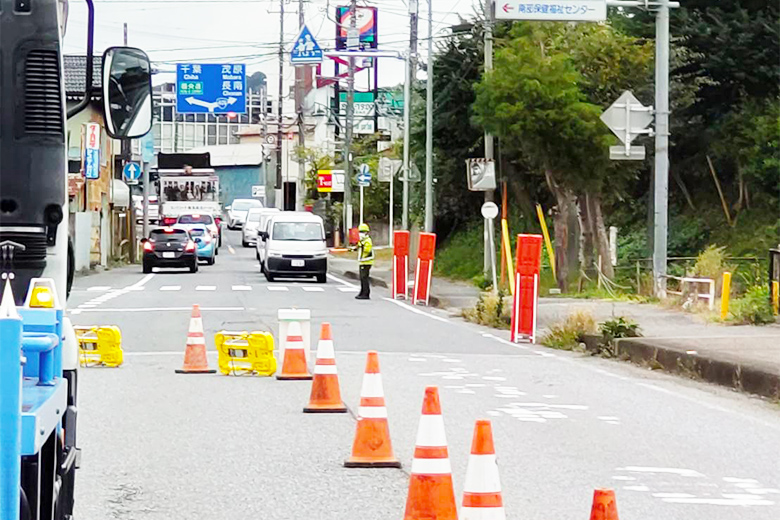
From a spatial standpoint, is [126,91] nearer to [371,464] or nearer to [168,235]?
[371,464]

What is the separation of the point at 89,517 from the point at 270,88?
11973 cm

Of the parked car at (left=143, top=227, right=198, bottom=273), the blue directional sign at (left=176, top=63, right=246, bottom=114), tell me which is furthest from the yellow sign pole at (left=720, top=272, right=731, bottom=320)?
the blue directional sign at (left=176, top=63, right=246, bottom=114)

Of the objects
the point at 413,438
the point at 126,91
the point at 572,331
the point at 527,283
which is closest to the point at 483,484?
the point at 126,91

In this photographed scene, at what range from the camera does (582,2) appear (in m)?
25.8

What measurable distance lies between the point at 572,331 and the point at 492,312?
455cm

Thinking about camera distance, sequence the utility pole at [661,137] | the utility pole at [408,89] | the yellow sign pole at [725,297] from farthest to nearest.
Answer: the utility pole at [408,89] < the utility pole at [661,137] < the yellow sign pole at [725,297]

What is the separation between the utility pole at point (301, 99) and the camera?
75.9m

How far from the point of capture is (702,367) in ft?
54.2

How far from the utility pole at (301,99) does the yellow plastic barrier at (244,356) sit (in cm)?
5585

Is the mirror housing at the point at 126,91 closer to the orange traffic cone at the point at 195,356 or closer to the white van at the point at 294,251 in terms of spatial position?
the orange traffic cone at the point at 195,356

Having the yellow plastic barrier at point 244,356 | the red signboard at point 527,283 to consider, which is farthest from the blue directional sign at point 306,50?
the yellow plastic barrier at point 244,356

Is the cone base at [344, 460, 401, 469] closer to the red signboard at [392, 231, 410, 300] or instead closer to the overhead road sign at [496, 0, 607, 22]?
the overhead road sign at [496, 0, 607, 22]

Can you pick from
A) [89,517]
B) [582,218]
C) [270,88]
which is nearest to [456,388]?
[89,517]

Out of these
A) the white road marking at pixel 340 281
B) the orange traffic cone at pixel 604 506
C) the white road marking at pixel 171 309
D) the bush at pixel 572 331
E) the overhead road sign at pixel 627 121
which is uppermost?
the overhead road sign at pixel 627 121
